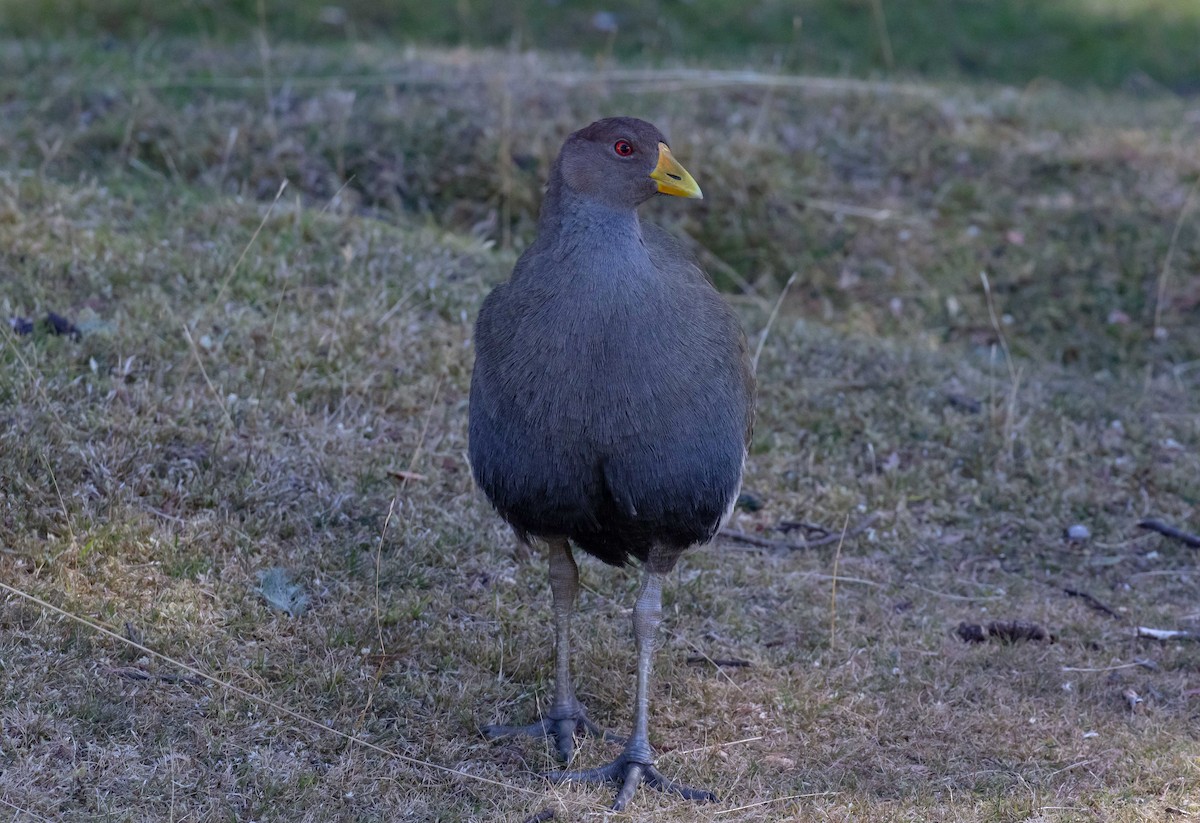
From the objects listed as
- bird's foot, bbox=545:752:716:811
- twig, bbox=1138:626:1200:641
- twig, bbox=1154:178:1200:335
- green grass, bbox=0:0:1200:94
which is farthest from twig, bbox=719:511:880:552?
green grass, bbox=0:0:1200:94

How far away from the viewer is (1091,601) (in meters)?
5.39

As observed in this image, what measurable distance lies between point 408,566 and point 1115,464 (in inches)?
133

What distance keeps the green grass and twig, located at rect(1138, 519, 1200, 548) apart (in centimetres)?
576

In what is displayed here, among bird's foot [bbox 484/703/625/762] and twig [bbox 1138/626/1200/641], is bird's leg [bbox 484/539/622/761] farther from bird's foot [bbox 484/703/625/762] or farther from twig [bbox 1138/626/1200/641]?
twig [bbox 1138/626/1200/641]

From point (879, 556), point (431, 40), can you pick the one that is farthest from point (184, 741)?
point (431, 40)

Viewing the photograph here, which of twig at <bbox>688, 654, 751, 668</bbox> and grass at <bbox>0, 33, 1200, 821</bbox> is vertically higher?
grass at <bbox>0, 33, 1200, 821</bbox>

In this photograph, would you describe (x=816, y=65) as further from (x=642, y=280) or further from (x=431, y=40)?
(x=642, y=280)

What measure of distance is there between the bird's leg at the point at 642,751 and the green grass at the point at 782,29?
722 cm

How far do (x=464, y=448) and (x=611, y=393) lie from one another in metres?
1.98

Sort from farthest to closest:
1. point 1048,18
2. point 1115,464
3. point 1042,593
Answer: point 1048,18 < point 1115,464 < point 1042,593

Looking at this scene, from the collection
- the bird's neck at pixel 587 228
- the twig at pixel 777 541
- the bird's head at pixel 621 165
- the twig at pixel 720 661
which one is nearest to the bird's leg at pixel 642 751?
the twig at pixel 720 661

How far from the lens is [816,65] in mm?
10867

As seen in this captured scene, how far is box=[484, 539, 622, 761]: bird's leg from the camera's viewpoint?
14.1ft

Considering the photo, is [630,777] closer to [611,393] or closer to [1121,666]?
[611,393]
